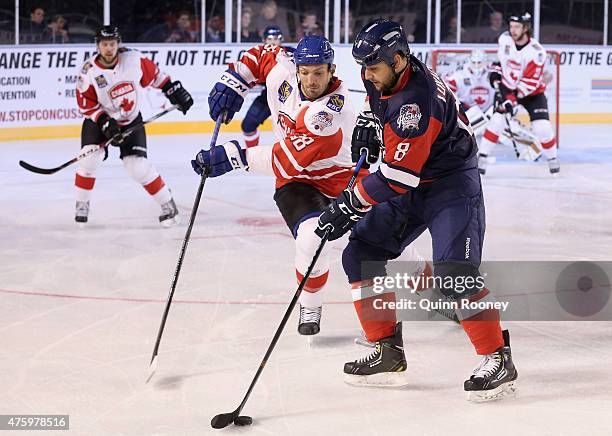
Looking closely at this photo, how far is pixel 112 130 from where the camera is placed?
18.0ft

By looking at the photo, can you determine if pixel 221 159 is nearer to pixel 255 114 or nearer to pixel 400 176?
pixel 400 176

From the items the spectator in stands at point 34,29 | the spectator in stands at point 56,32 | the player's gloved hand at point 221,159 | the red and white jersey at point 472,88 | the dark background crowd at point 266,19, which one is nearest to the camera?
the player's gloved hand at point 221,159

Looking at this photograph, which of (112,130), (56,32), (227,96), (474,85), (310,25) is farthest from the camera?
(310,25)

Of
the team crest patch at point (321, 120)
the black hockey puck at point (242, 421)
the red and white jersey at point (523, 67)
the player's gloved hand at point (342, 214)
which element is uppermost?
the red and white jersey at point (523, 67)

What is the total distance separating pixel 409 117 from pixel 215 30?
8.17m

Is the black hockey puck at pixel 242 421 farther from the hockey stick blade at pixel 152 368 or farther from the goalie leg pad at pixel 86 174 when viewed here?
the goalie leg pad at pixel 86 174

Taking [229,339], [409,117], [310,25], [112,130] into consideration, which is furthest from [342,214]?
[310,25]

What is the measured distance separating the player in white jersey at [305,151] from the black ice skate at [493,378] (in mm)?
734

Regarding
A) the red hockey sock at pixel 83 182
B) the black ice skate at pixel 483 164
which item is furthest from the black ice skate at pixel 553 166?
the red hockey sock at pixel 83 182

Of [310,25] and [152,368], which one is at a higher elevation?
[310,25]

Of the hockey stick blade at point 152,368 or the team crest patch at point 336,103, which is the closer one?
A: the hockey stick blade at point 152,368

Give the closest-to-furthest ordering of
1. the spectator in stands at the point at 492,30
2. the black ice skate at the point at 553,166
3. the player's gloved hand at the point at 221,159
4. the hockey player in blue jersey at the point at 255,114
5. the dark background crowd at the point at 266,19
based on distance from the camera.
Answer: the player's gloved hand at the point at 221,159, the hockey player in blue jersey at the point at 255,114, the black ice skate at the point at 553,166, the dark background crowd at the point at 266,19, the spectator in stands at the point at 492,30

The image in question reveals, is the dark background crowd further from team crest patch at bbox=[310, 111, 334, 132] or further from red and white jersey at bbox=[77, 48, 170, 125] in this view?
team crest patch at bbox=[310, 111, 334, 132]

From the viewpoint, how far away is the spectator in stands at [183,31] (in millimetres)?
10664
